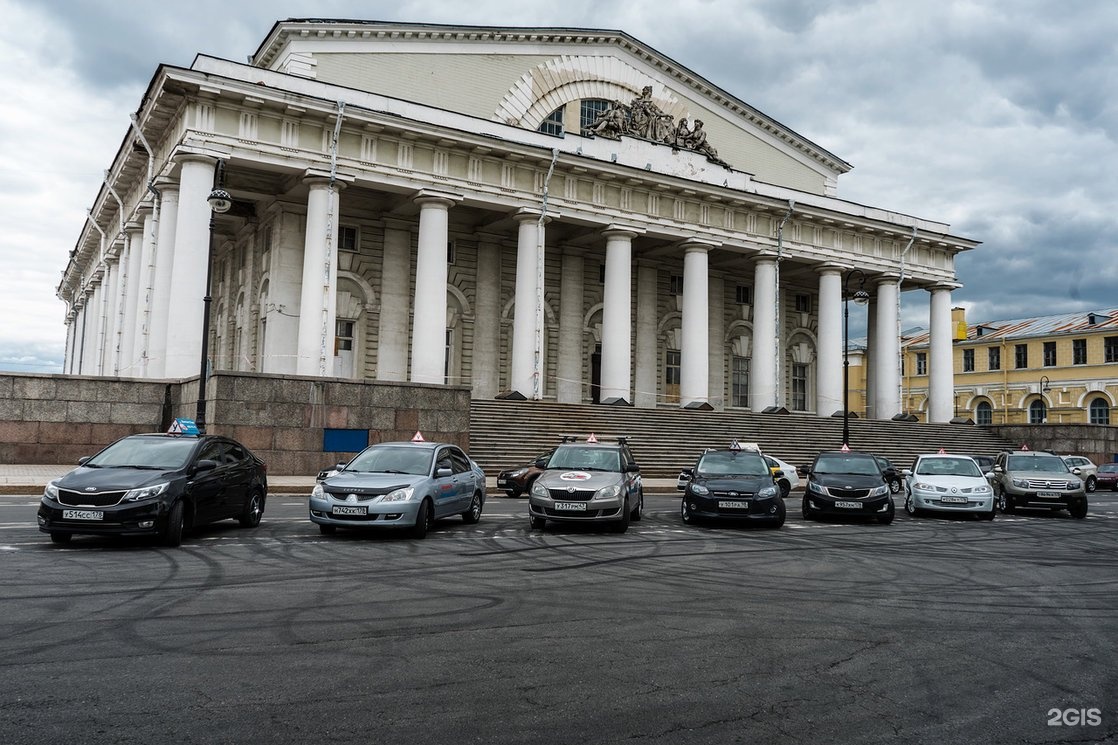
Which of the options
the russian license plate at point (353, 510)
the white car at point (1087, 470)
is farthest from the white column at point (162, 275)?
the white car at point (1087, 470)

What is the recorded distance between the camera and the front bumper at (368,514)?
1265 centimetres

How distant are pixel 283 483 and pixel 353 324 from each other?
14.5 m

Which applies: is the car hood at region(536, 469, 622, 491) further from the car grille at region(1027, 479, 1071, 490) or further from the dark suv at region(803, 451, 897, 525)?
the car grille at region(1027, 479, 1071, 490)

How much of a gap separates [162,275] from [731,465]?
22.2m

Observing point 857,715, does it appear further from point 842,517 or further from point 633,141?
point 633,141

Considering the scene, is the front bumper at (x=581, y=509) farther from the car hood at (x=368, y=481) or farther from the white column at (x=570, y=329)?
the white column at (x=570, y=329)

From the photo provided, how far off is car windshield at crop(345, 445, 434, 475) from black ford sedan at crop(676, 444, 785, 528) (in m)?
4.95

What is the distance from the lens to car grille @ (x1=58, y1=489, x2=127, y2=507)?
35.8 ft

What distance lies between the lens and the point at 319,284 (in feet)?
98.0

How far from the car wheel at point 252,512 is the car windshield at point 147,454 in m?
1.56

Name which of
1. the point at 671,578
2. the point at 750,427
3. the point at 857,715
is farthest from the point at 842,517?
the point at 750,427

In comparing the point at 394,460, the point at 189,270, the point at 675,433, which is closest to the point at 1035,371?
A: the point at 675,433

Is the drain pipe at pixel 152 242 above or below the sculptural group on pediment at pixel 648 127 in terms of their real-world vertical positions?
below

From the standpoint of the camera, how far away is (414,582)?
9.16m
